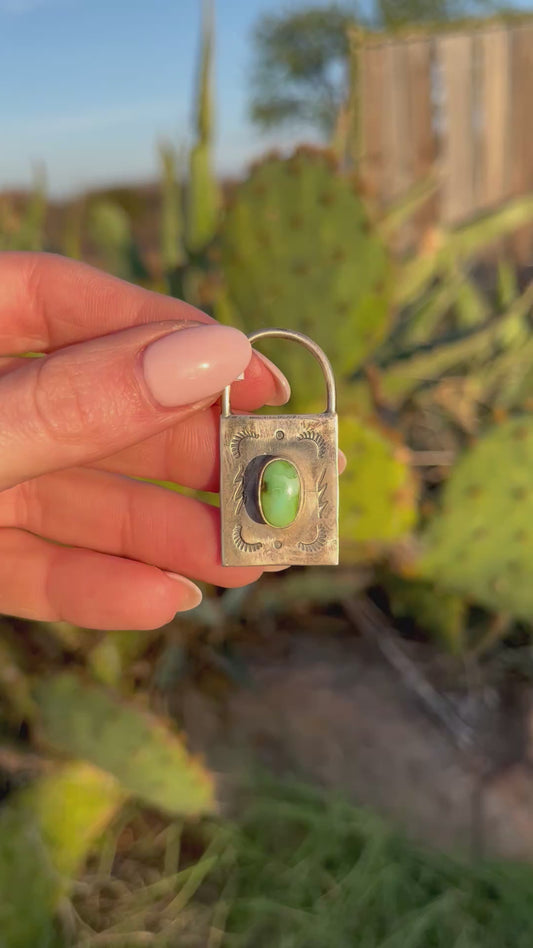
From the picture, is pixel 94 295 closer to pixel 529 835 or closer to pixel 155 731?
pixel 155 731

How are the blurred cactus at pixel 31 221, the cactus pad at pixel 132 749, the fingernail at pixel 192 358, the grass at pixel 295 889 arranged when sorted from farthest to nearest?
the blurred cactus at pixel 31 221 < the grass at pixel 295 889 < the cactus pad at pixel 132 749 < the fingernail at pixel 192 358

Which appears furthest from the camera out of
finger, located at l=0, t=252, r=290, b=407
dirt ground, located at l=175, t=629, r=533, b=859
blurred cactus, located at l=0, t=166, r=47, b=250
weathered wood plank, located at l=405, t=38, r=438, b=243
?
weathered wood plank, located at l=405, t=38, r=438, b=243

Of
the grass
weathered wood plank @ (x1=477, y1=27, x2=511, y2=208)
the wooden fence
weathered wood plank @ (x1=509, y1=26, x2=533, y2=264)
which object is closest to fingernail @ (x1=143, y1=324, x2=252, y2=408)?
the grass

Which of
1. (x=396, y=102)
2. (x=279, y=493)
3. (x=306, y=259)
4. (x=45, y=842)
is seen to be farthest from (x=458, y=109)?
(x=279, y=493)

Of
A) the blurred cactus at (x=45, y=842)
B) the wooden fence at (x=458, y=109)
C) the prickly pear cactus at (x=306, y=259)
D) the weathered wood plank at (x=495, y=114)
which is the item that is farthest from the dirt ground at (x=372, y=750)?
the weathered wood plank at (x=495, y=114)

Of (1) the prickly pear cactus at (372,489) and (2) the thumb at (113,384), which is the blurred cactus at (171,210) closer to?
(1) the prickly pear cactus at (372,489)

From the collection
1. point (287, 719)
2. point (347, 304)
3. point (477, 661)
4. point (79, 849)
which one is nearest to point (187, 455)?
point (347, 304)

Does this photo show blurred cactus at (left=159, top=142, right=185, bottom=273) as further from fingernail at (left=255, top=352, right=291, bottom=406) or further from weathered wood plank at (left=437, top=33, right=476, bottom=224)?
weathered wood plank at (left=437, top=33, right=476, bottom=224)
